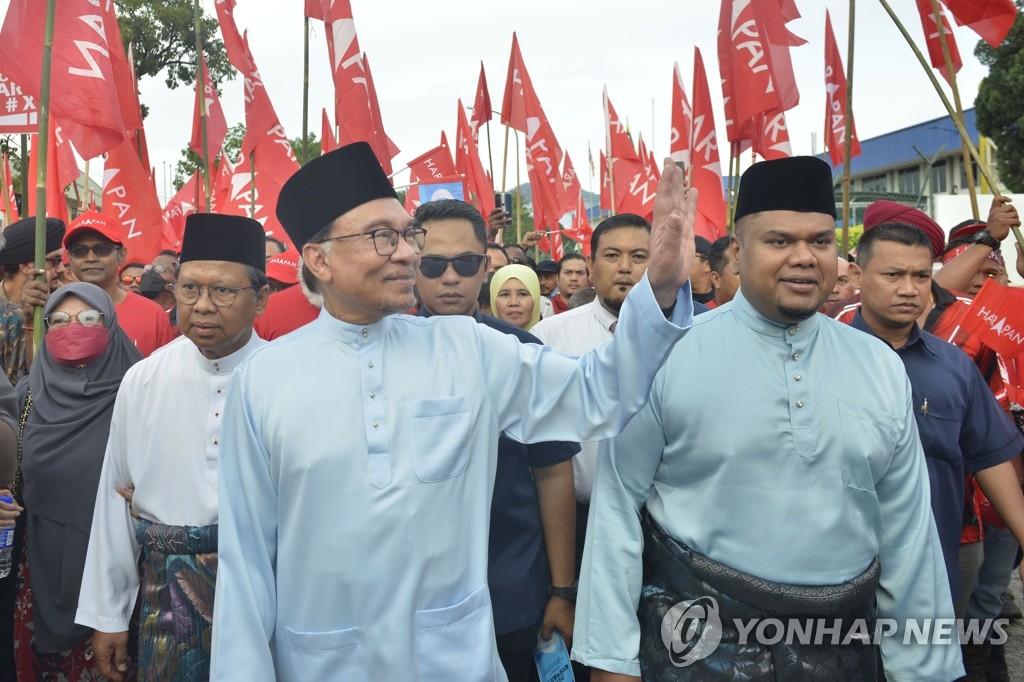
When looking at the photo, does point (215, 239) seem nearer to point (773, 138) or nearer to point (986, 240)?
point (986, 240)

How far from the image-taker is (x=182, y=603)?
2877 mm

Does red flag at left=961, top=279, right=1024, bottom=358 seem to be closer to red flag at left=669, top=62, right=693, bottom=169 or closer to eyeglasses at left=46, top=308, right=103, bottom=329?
eyeglasses at left=46, top=308, right=103, bottom=329

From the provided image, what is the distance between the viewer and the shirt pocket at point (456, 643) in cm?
A: 214

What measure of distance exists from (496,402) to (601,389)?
11.7 inches

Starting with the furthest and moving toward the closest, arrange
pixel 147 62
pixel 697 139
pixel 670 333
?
pixel 147 62 → pixel 697 139 → pixel 670 333

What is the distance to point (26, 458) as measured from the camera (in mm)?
3762

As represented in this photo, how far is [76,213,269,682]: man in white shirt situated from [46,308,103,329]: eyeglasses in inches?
27.0

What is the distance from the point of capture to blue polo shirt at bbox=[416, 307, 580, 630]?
267cm

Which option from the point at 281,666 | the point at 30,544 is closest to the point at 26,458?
the point at 30,544

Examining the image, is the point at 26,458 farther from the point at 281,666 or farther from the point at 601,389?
the point at 601,389

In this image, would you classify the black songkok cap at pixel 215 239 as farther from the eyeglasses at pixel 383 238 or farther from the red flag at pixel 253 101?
the red flag at pixel 253 101

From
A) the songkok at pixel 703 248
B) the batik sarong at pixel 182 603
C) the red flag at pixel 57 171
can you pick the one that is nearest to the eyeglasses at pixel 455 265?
the batik sarong at pixel 182 603

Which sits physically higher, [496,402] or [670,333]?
[670,333]

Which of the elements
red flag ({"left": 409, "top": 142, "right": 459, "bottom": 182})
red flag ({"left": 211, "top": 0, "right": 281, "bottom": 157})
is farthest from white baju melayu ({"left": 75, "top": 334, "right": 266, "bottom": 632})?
red flag ({"left": 211, "top": 0, "right": 281, "bottom": 157})
